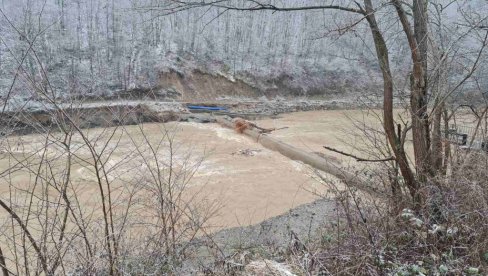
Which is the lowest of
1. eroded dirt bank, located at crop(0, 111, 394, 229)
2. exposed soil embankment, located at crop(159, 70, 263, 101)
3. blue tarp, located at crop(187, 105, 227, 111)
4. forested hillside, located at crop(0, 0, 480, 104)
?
eroded dirt bank, located at crop(0, 111, 394, 229)


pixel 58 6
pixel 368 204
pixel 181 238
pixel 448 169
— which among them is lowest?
pixel 181 238

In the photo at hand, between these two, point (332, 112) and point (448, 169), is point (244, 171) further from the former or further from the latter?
point (332, 112)

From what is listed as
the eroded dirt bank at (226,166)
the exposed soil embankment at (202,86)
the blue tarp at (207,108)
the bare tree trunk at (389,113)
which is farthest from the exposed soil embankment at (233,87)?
the bare tree trunk at (389,113)

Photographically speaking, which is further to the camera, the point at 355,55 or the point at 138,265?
the point at 355,55

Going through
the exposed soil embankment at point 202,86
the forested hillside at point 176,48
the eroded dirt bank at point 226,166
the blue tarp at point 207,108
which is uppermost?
the forested hillside at point 176,48

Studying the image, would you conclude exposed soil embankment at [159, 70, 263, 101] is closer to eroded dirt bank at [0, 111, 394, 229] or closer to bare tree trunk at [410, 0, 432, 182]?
eroded dirt bank at [0, 111, 394, 229]

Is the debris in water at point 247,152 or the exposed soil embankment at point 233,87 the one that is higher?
the exposed soil embankment at point 233,87

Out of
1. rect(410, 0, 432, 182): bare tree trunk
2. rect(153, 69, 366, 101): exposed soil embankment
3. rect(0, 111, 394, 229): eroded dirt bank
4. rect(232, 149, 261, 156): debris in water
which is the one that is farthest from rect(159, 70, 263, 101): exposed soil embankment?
rect(410, 0, 432, 182): bare tree trunk

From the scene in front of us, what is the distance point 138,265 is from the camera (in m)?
4.19

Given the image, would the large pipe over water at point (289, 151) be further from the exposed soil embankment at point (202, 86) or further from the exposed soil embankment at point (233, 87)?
the exposed soil embankment at point (233, 87)

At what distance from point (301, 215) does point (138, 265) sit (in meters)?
4.81

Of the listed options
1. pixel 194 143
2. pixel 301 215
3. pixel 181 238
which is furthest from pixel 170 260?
pixel 194 143

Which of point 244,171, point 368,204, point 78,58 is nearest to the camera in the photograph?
point 368,204

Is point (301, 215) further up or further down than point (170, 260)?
further down
